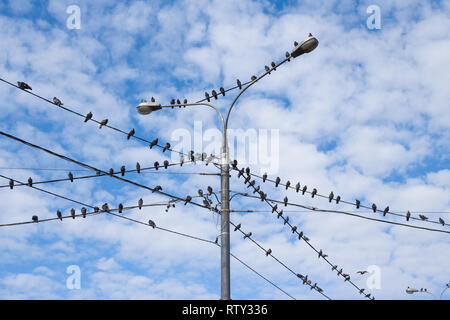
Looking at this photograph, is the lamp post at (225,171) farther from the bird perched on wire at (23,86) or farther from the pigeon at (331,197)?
the pigeon at (331,197)

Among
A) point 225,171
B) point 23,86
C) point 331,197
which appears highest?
point 23,86

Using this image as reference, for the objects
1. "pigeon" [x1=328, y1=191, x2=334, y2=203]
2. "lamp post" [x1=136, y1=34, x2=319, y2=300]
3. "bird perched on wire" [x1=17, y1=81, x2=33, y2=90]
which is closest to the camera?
"lamp post" [x1=136, y1=34, x2=319, y2=300]

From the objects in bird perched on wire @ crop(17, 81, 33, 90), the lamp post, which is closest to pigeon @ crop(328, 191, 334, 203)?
the lamp post

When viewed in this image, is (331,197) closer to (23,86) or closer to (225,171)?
(225,171)

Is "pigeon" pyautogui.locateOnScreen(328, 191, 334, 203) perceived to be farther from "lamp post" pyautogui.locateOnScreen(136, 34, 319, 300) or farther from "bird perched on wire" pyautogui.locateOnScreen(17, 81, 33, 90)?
"bird perched on wire" pyautogui.locateOnScreen(17, 81, 33, 90)

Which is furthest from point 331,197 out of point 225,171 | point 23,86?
point 23,86

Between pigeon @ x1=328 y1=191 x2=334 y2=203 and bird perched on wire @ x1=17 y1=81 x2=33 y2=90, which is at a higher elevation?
bird perched on wire @ x1=17 y1=81 x2=33 y2=90

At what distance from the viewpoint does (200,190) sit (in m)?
17.2

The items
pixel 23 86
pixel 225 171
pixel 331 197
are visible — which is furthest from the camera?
pixel 331 197

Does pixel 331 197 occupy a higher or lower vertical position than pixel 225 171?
higher
